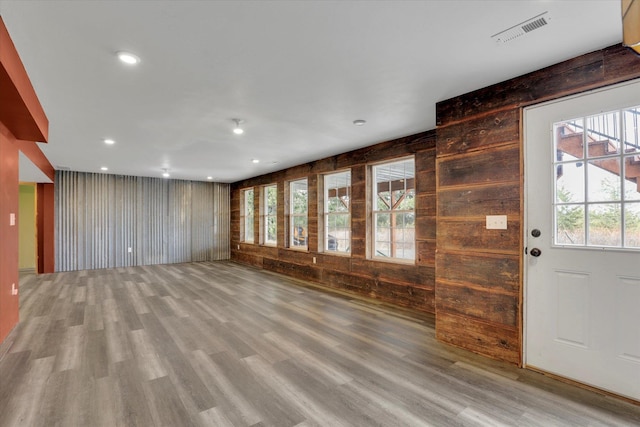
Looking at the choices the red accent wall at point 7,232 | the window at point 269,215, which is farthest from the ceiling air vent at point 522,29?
the window at point 269,215

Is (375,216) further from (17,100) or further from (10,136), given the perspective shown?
(10,136)

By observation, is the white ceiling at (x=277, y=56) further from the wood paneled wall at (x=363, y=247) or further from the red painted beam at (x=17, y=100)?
the wood paneled wall at (x=363, y=247)

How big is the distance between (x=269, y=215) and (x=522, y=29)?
22.1 ft

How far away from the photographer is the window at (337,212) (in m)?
5.62

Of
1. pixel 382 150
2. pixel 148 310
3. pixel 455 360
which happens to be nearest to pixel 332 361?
pixel 455 360

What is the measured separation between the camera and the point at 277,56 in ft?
7.22

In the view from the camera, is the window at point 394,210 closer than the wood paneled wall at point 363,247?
No

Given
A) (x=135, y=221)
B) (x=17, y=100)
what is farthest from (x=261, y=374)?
(x=135, y=221)

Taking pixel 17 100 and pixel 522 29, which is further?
pixel 17 100

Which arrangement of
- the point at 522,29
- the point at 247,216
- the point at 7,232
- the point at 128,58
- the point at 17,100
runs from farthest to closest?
the point at 247,216 → the point at 7,232 → the point at 17,100 → the point at 128,58 → the point at 522,29

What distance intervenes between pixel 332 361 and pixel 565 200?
91.5 inches

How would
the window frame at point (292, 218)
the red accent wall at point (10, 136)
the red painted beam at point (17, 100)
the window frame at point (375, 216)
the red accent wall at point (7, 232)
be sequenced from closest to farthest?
1. the red painted beam at point (17, 100)
2. the red accent wall at point (10, 136)
3. the red accent wall at point (7, 232)
4. the window frame at point (375, 216)
5. the window frame at point (292, 218)

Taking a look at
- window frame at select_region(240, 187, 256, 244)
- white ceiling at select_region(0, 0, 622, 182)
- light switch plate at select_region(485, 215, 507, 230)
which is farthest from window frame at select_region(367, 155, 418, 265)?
window frame at select_region(240, 187, 256, 244)

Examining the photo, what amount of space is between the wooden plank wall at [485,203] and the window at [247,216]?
266 inches
